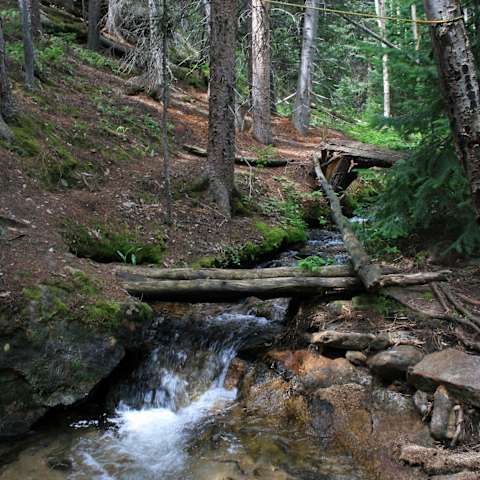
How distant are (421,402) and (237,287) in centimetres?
271

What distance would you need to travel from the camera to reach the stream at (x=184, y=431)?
4223 mm

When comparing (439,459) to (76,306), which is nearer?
(439,459)

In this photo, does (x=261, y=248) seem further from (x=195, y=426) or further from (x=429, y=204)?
(x=195, y=426)

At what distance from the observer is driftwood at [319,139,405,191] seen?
1152 centimetres

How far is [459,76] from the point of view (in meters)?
4.14

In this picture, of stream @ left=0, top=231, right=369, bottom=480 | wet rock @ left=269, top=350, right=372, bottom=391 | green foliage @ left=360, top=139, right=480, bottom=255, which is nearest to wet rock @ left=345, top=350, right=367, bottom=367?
wet rock @ left=269, top=350, right=372, bottom=391

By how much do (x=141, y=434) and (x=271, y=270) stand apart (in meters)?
2.73

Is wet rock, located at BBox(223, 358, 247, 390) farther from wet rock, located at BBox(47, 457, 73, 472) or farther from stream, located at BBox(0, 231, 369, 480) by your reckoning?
wet rock, located at BBox(47, 457, 73, 472)

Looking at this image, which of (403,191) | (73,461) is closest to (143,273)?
(73,461)

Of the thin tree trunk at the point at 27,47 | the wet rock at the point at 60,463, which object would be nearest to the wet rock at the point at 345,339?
the wet rock at the point at 60,463

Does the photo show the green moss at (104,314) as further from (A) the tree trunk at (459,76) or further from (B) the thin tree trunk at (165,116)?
(A) the tree trunk at (459,76)

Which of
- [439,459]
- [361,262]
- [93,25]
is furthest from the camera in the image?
[93,25]

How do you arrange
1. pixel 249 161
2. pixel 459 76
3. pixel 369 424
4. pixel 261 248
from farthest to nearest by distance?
pixel 249 161 → pixel 261 248 → pixel 369 424 → pixel 459 76

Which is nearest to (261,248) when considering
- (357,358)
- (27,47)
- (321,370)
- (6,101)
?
(321,370)
